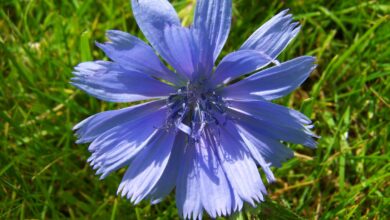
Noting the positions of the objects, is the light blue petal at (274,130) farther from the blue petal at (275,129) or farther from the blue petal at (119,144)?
the blue petal at (119,144)

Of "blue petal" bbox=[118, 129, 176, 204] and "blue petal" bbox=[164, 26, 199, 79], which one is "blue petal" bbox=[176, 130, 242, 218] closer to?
"blue petal" bbox=[118, 129, 176, 204]

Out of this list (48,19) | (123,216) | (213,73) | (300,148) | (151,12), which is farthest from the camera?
(48,19)

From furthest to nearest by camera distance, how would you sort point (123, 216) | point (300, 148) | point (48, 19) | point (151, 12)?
point (48, 19)
point (300, 148)
point (123, 216)
point (151, 12)

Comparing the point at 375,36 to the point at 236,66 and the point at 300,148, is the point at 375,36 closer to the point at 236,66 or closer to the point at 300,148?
the point at 300,148

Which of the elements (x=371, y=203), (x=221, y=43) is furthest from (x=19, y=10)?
(x=371, y=203)

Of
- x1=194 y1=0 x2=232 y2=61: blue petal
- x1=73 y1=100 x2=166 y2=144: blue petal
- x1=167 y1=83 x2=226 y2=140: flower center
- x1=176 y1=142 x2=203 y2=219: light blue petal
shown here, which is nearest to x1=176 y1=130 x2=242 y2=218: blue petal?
x1=176 y1=142 x2=203 y2=219: light blue petal

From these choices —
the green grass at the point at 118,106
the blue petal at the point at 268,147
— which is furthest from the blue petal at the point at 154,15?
the green grass at the point at 118,106

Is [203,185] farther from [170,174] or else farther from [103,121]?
[103,121]
